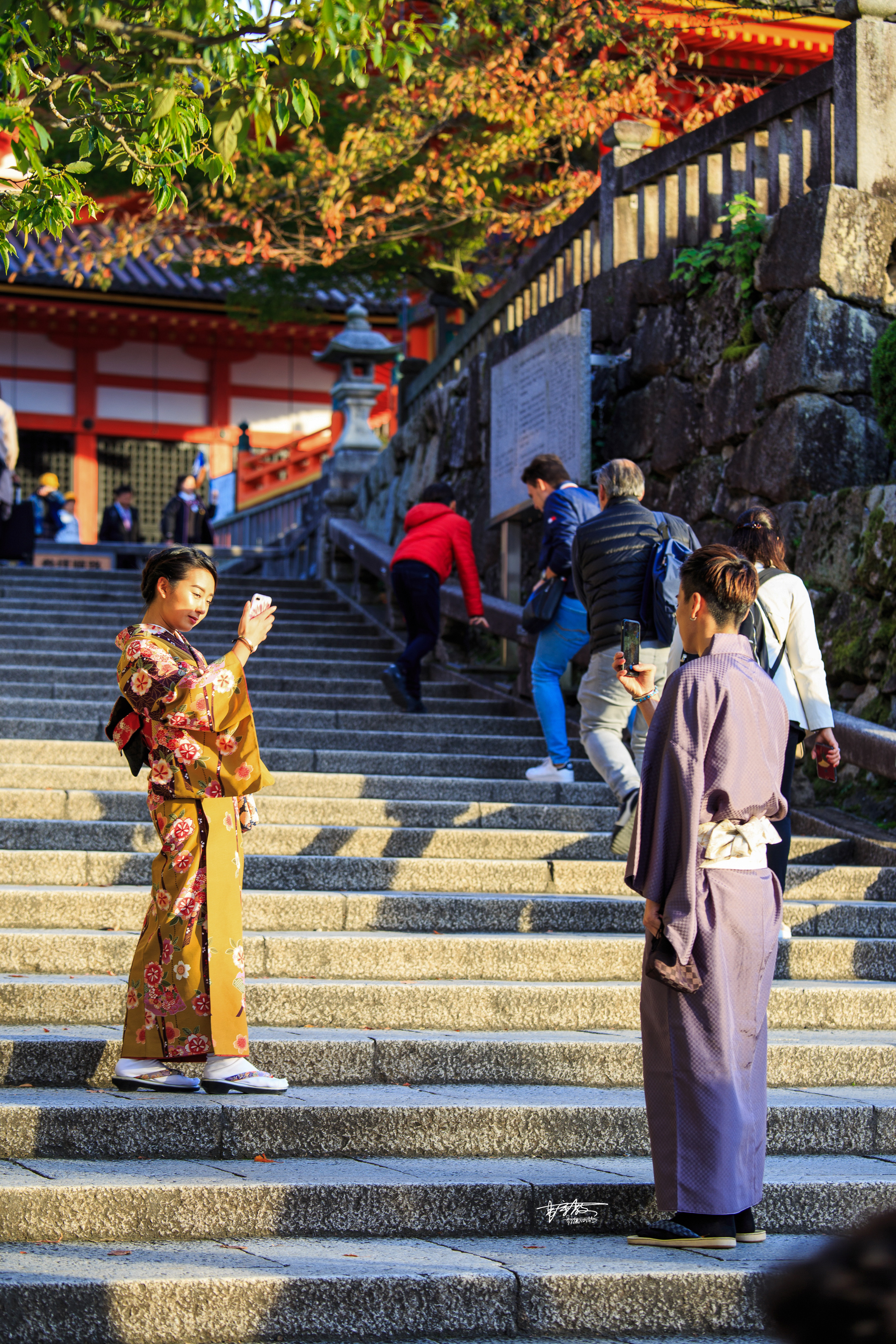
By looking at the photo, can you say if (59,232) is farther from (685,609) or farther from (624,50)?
(624,50)

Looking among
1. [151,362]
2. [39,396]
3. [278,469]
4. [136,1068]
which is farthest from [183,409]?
[136,1068]

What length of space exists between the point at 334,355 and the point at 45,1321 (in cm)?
1414

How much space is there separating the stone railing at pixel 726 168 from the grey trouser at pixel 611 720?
136 inches

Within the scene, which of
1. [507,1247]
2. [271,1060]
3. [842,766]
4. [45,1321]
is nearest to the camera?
Answer: [45,1321]

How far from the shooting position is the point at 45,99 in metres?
4.05

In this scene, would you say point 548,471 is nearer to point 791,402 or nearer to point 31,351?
point 791,402

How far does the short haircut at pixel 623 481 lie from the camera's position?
6152mm

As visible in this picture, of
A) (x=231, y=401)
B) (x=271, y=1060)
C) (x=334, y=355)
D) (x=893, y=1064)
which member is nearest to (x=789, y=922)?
(x=893, y=1064)

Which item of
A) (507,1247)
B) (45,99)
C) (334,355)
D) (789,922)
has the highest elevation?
(334,355)

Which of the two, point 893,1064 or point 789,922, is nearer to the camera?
point 893,1064

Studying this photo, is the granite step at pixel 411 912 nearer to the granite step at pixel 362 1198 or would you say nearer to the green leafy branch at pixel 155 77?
the granite step at pixel 362 1198

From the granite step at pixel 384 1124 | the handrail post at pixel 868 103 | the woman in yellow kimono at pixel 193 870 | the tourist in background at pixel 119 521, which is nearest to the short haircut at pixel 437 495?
the handrail post at pixel 868 103

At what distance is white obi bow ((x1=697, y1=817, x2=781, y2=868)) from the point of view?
3.47 m

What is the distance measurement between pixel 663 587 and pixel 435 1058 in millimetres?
2272
